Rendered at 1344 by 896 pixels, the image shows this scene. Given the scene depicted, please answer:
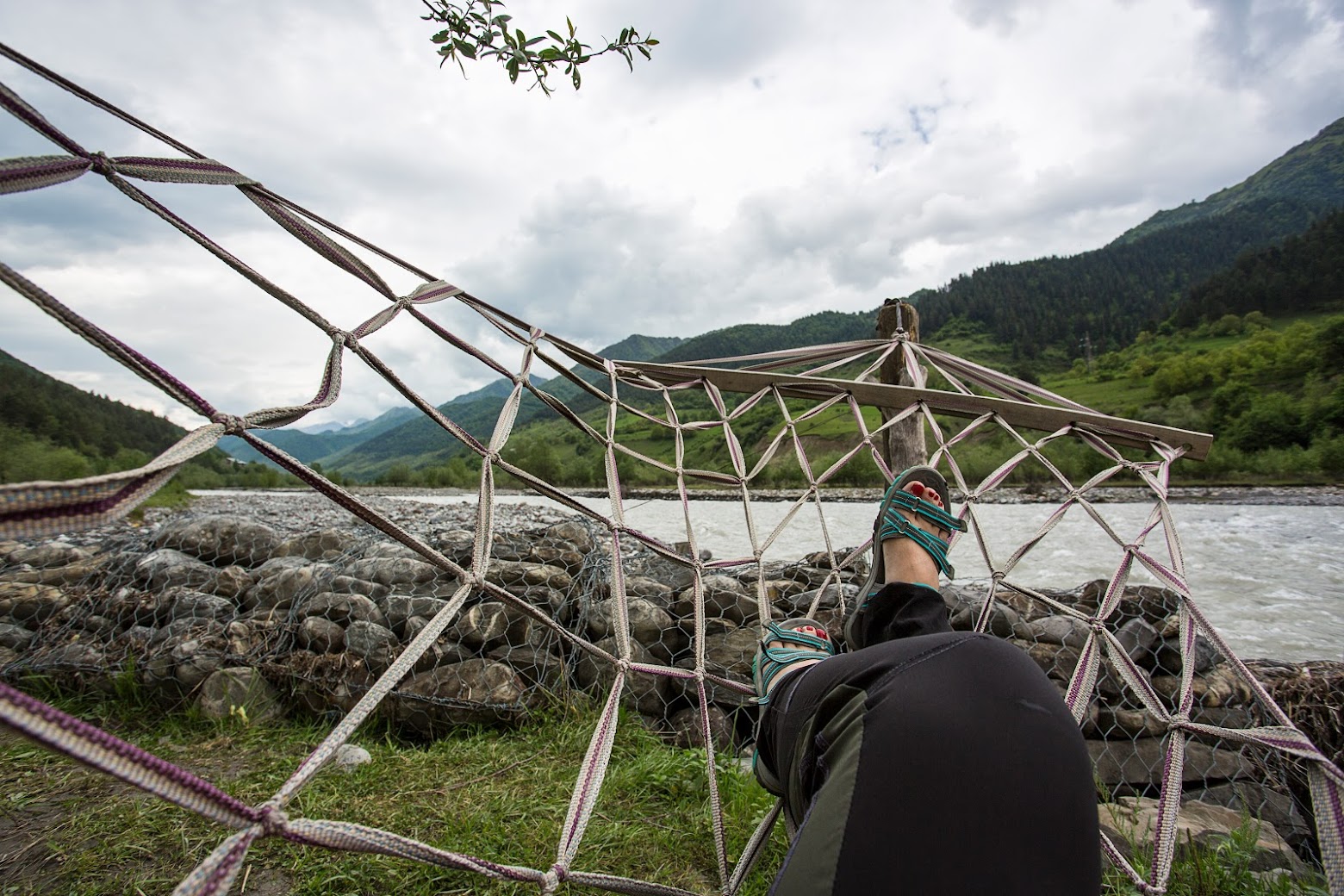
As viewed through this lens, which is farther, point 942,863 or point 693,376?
point 693,376

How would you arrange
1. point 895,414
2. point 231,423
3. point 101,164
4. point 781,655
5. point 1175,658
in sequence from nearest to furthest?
point 231,423 → point 101,164 → point 781,655 → point 895,414 → point 1175,658

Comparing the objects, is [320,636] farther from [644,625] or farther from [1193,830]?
[1193,830]

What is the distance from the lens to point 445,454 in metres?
111

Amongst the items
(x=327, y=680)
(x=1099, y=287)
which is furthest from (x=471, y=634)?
(x=1099, y=287)

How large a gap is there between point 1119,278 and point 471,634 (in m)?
110

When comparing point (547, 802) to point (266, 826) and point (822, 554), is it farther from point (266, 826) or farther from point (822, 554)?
point (822, 554)

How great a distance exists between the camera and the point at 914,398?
2.56m

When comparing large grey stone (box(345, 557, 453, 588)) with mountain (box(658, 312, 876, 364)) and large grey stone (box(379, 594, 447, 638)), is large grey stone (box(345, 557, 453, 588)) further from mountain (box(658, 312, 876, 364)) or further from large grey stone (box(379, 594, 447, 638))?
mountain (box(658, 312, 876, 364))

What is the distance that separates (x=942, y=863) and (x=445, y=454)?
11795 cm

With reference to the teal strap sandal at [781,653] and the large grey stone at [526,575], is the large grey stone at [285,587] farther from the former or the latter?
the teal strap sandal at [781,653]

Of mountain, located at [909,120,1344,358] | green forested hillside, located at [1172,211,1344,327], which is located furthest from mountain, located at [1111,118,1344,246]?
green forested hillside, located at [1172,211,1344,327]

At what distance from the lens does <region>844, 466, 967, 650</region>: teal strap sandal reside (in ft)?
5.73

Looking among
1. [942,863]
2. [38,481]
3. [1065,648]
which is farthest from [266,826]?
[1065,648]

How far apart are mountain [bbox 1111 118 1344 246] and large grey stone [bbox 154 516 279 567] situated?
146055 mm
